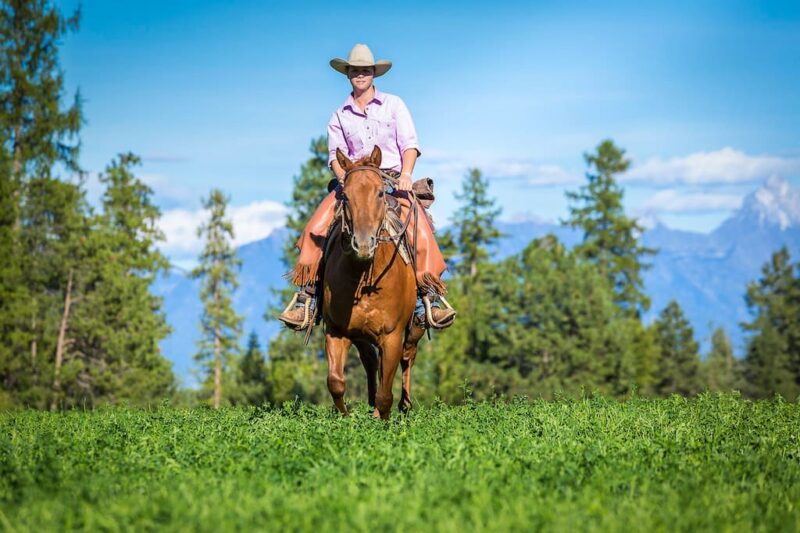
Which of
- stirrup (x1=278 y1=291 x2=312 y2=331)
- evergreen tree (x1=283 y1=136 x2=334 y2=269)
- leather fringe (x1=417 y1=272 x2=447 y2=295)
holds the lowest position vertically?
stirrup (x1=278 y1=291 x2=312 y2=331)

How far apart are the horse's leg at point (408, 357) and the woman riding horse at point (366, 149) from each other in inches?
42.1

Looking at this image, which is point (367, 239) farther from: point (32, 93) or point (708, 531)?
point (32, 93)

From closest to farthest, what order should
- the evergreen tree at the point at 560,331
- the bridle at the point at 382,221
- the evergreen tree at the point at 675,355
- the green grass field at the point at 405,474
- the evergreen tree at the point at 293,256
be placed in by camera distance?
the green grass field at the point at 405,474 < the bridle at the point at 382,221 < the evergreen tree at the point at 293,256 < the evergreen tree at the point at 560,331 < the evergreen tree at the point at 675,355

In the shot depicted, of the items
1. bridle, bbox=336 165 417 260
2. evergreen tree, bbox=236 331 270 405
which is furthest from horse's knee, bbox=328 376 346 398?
evergreen tree, bbox=236 331 270 405

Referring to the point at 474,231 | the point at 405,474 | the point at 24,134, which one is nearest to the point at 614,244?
the point at 474,231

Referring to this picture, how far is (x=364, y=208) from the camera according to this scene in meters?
9.55

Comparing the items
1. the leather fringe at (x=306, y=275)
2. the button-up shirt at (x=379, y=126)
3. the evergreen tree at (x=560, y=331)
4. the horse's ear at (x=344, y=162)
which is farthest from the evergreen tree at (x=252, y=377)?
the horse's ear at (x=344, y=162)

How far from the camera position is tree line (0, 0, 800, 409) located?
124 ft

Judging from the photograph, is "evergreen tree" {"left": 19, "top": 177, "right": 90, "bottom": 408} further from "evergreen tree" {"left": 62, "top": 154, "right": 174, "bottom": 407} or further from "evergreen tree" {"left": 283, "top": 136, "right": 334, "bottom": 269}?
"evergreen tree" {"left": 283, "top": 136, "right": 334, "bottom": 269}

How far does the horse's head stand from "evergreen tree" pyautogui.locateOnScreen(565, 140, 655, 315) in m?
64.5

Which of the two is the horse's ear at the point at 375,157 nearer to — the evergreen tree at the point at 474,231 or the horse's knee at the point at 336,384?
the horse's knee at the point at 336,384

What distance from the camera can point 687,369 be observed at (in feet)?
277

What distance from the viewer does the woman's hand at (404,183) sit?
1118 cm

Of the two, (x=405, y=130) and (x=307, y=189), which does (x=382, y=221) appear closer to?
(x=405, y=130)
